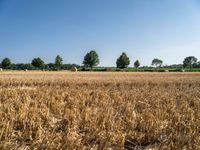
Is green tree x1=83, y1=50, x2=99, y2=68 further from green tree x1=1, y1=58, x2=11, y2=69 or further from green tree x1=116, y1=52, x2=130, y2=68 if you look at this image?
green tree x1=1, y1=58, x2=11, y2=69

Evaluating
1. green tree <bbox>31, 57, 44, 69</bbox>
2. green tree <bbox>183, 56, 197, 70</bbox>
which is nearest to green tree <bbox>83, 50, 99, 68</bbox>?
green tree <bbox>31, 57, 44, 69</bbox>

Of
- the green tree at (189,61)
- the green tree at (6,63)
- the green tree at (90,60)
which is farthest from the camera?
the green tree at (189,61)

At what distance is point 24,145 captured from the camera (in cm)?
448

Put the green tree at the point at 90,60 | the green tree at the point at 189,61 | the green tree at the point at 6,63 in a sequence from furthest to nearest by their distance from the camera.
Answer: the green tree at the point at 189,61 → the green tree at the point at 6,63 → the green tree at the point at 90,60

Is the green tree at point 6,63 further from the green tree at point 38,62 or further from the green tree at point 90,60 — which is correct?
the green tree at point 90,60

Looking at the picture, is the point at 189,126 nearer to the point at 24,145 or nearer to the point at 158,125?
the point at 158,125

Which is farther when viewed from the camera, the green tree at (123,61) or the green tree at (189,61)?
the green tree at (189,61)

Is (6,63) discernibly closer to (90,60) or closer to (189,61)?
(90,60)

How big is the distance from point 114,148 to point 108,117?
168 cm

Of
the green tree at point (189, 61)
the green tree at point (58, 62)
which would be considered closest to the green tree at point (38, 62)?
the green tree at point (58, 62)

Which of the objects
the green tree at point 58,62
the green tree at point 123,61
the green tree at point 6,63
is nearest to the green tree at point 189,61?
the green tree at point 123,61

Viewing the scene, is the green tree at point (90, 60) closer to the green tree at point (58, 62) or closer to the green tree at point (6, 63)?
the green tree at point (58, 62)

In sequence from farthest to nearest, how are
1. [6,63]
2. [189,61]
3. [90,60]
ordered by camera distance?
[189,61] → [6,63] → [90,60]

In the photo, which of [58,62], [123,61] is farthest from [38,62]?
[123,61]
